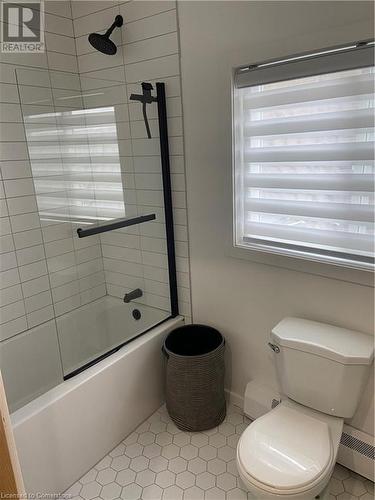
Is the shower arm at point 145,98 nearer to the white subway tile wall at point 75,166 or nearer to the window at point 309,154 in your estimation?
the white subway tile wall at point 75,166

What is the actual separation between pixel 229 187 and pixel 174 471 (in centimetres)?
147

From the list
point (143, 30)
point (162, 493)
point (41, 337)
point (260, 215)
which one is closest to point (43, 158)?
point (143, 30)

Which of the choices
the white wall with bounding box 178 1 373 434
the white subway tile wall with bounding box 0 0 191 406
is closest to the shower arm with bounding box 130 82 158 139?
the white subway tile wall with bounding box 0 0 191 406

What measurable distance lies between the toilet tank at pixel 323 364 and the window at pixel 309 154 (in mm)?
333

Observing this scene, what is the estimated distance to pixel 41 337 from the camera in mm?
2180

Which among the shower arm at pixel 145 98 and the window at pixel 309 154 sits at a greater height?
the shower arm at pixel 145 98

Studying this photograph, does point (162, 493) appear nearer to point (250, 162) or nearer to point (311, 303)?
point (311, 303)

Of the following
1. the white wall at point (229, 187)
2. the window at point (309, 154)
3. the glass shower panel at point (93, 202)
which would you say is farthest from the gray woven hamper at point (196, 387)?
the window at point (309, 154)

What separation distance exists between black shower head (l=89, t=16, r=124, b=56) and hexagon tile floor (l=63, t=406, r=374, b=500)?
2.18 meters

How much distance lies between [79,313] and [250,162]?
1388mm

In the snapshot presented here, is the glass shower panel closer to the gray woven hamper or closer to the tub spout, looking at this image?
the tub spout

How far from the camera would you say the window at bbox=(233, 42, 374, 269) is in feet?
4.65

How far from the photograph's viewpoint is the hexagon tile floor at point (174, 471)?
1612mm

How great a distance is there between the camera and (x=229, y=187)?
182 centimetres
